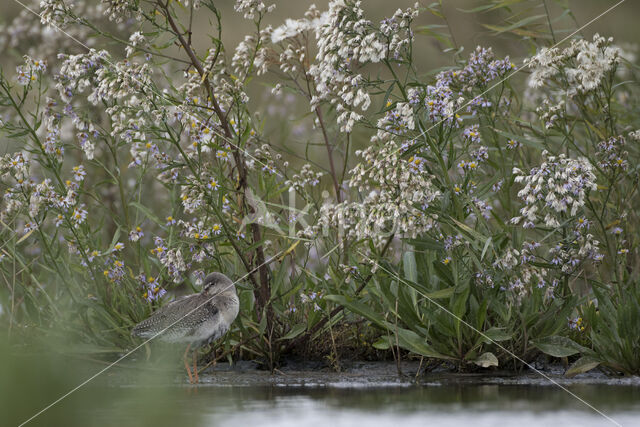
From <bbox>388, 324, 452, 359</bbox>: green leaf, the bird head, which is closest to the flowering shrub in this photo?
<bbox>388, 324, 452, 359</bbox>: green leaf

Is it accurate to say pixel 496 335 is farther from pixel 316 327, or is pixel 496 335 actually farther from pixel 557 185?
pixel 316 327

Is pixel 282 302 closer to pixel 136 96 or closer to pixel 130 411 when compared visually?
pixel 136 96

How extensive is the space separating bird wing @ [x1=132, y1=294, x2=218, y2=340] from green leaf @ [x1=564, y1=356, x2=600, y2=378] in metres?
1.50

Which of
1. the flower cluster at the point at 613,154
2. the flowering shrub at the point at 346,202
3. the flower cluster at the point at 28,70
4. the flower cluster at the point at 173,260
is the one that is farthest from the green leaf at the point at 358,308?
the flower cluster at the point at 28,70

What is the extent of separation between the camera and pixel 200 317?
2699 mm

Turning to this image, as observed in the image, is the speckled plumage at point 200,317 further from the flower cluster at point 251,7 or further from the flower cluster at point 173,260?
the flower cluster at point 251,7

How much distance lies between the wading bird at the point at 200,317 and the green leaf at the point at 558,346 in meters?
1.31

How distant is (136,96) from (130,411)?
1959 mm

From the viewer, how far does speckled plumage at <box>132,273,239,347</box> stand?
2.68 m

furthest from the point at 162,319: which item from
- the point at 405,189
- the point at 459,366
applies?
the point at 459,366

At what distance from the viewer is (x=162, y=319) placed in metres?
2.79

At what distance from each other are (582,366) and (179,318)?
1.66m

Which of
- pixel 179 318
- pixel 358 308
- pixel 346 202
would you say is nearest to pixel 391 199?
pixel 346 202

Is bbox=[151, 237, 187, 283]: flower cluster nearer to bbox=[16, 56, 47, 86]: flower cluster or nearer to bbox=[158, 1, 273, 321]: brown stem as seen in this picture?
bbox=[158, 1, 273, 321]: brown stem
